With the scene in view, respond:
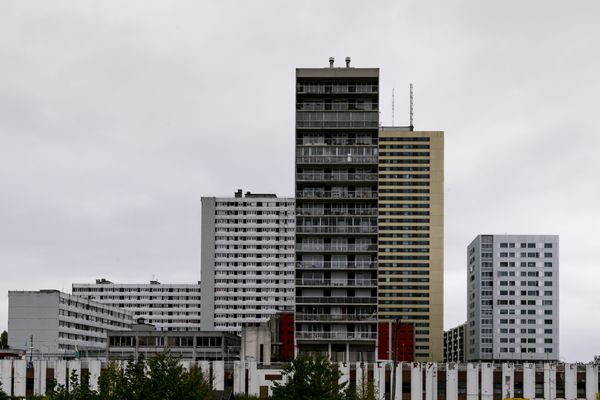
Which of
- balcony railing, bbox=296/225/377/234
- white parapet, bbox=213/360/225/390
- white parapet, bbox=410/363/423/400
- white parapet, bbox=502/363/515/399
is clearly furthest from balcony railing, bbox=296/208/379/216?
white parapet, bbox=502/363/515/399

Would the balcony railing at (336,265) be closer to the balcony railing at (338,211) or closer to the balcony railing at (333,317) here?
the balcony railing at (333,317)

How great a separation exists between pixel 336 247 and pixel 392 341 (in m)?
36.5

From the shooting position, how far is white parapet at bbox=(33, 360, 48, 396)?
350 ft

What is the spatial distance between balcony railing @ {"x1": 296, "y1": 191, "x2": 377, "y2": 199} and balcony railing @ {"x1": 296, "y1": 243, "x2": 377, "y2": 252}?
6.88 m

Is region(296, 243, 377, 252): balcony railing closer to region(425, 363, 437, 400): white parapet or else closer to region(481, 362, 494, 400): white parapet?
region(425, 363, 437, 400): white parapet

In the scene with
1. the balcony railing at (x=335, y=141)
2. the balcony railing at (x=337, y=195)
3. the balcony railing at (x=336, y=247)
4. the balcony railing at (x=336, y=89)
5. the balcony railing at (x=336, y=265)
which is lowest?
the balcony railing at (x=336, y=265)

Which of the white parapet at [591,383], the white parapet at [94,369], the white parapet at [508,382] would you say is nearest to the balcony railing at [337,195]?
the white parapet at [508,382]

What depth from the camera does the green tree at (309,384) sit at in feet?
207

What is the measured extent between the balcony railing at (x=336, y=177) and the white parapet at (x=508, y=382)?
109 feet

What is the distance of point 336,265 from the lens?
12250 centimetres

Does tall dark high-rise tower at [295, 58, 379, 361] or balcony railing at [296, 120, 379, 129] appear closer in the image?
tall dark high-rise tower at [295, 58, 379, 361]

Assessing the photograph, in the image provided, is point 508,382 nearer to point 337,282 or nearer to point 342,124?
point 337,282

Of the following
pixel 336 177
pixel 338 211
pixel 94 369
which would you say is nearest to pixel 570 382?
pixel 338 211

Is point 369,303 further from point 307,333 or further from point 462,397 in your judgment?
point 462,397
